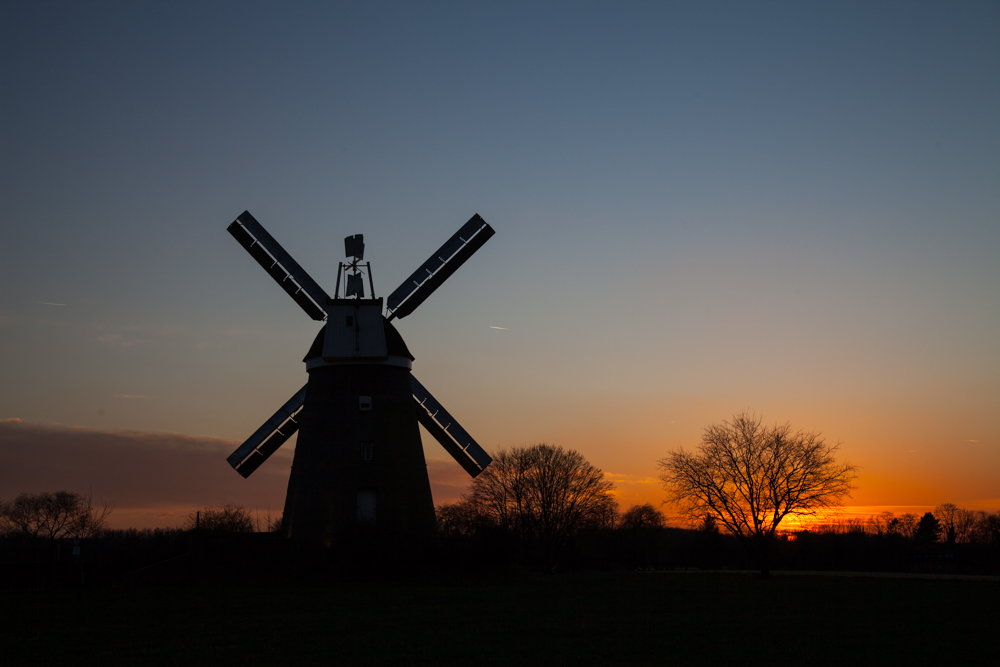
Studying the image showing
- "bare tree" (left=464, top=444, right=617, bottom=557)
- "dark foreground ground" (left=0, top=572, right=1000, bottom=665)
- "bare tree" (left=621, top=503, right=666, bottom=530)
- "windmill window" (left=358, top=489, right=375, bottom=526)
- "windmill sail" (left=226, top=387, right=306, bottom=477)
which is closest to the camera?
"dark foreground ground" (left=0, top=572, right=1000, bottom=665)

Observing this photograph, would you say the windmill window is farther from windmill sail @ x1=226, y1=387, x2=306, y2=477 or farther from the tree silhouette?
the tree silhouette

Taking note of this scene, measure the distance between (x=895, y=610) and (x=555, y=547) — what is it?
136 feet

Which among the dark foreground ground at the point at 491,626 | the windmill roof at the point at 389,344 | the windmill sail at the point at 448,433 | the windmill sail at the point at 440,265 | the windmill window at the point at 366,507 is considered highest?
the windmill sail at the point at 440,265

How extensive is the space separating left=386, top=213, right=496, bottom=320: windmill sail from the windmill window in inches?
262

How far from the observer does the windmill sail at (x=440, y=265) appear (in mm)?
31719

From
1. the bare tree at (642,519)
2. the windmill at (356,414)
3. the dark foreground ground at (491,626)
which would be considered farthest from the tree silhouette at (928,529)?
the windmill at (356,414)

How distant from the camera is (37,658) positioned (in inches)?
535

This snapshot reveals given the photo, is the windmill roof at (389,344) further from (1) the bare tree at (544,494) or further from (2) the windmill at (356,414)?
(1) the bare tree at (544,494)

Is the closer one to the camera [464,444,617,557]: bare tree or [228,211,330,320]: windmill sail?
[228,211,330,320]: windmill sail

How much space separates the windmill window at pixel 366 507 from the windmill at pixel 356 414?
4cm

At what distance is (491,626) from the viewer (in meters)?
17.2

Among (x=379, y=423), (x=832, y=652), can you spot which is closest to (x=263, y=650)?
(x=832, y=652)

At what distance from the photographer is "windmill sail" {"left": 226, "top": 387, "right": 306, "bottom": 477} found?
1270 inches

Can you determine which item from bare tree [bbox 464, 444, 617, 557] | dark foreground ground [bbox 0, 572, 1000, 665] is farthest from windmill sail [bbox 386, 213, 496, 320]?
bare tree [bbox 464, 444, 617, 557]
